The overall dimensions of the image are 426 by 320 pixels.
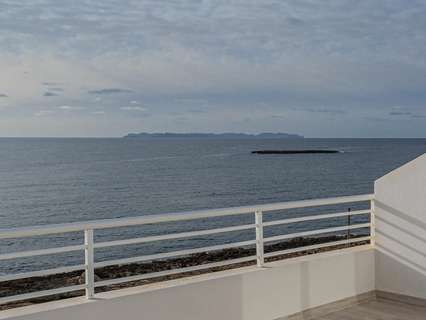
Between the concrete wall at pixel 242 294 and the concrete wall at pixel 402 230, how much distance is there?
6.3 inches

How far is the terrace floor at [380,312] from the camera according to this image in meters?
4.77

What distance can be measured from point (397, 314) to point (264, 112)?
126ft

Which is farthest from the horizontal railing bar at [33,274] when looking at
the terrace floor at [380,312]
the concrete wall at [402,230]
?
the concrete wall at [402,230]

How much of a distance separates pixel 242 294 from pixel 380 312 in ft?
4.44

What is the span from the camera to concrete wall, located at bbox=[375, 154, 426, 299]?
5.12 m

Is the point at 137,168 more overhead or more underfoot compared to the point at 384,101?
more underfoot

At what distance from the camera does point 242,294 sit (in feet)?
14.5

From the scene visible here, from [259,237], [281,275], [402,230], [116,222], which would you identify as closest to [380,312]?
[402,230]

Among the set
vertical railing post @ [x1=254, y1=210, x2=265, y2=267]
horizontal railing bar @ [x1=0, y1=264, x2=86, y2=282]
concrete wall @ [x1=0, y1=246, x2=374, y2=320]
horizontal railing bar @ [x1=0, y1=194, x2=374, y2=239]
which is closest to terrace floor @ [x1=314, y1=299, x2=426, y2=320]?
concrete wall @ [x1=0, y1=246, x2=374, y2=320]

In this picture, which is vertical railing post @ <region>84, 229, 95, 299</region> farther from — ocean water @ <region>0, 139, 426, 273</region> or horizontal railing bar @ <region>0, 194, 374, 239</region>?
ocean water @ <region>0, 139, 426, 273</region>

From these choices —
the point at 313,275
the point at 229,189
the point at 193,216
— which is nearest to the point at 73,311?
the point at 193,216

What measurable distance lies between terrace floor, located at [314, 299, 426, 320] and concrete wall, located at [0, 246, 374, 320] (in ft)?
0.50

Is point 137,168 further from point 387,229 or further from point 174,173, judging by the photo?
point 387,229

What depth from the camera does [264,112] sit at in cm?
4281
